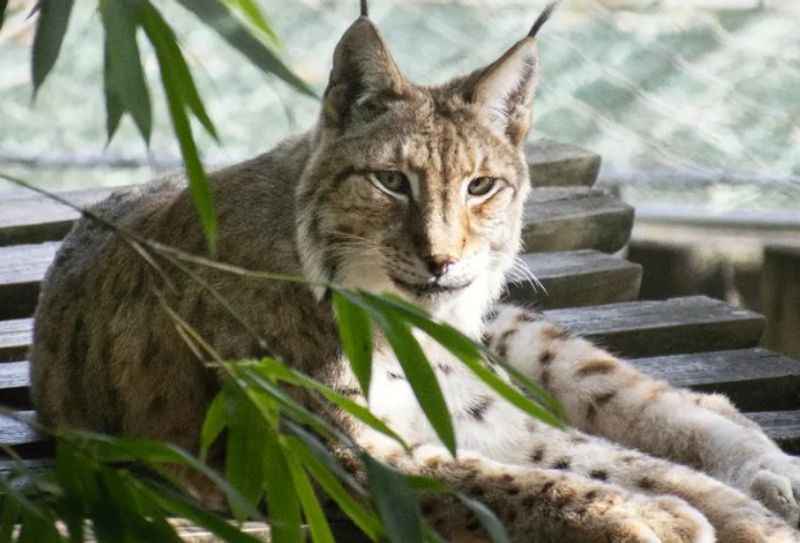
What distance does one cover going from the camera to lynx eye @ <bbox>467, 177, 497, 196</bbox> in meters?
3.75

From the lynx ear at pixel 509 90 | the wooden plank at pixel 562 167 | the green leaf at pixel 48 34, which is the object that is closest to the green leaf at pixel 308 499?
the green leaf at pixel 48 34

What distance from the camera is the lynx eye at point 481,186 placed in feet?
12.3

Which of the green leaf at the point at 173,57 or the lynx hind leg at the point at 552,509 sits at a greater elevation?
the green leaf at the point at 173,57

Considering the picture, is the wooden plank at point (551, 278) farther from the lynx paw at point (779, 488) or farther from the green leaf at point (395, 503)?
the green leaf at point (395, 503)

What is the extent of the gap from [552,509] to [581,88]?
→ 3461mm

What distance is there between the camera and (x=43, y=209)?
17.6 ft

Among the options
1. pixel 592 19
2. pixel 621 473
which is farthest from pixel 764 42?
pixel 621 473

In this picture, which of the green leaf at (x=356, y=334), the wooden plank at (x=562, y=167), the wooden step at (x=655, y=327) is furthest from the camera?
the wooden plank at (x=562, y=167)

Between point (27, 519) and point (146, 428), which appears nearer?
point (27, 519)

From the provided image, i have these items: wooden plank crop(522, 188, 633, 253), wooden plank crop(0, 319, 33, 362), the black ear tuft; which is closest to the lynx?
the black ear tuft

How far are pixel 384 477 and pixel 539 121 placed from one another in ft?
15.0

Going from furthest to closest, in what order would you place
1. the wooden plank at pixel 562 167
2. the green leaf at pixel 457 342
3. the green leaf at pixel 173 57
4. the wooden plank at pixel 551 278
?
the wooden plank at pixel 562 167 < the wooden plank at pixel 551 278 < the green leaf at pixel 457 342 < the green leaf at pixel 173 57

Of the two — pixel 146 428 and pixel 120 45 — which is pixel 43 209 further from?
pixel 120 45

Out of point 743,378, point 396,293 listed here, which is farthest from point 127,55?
point 743,378
